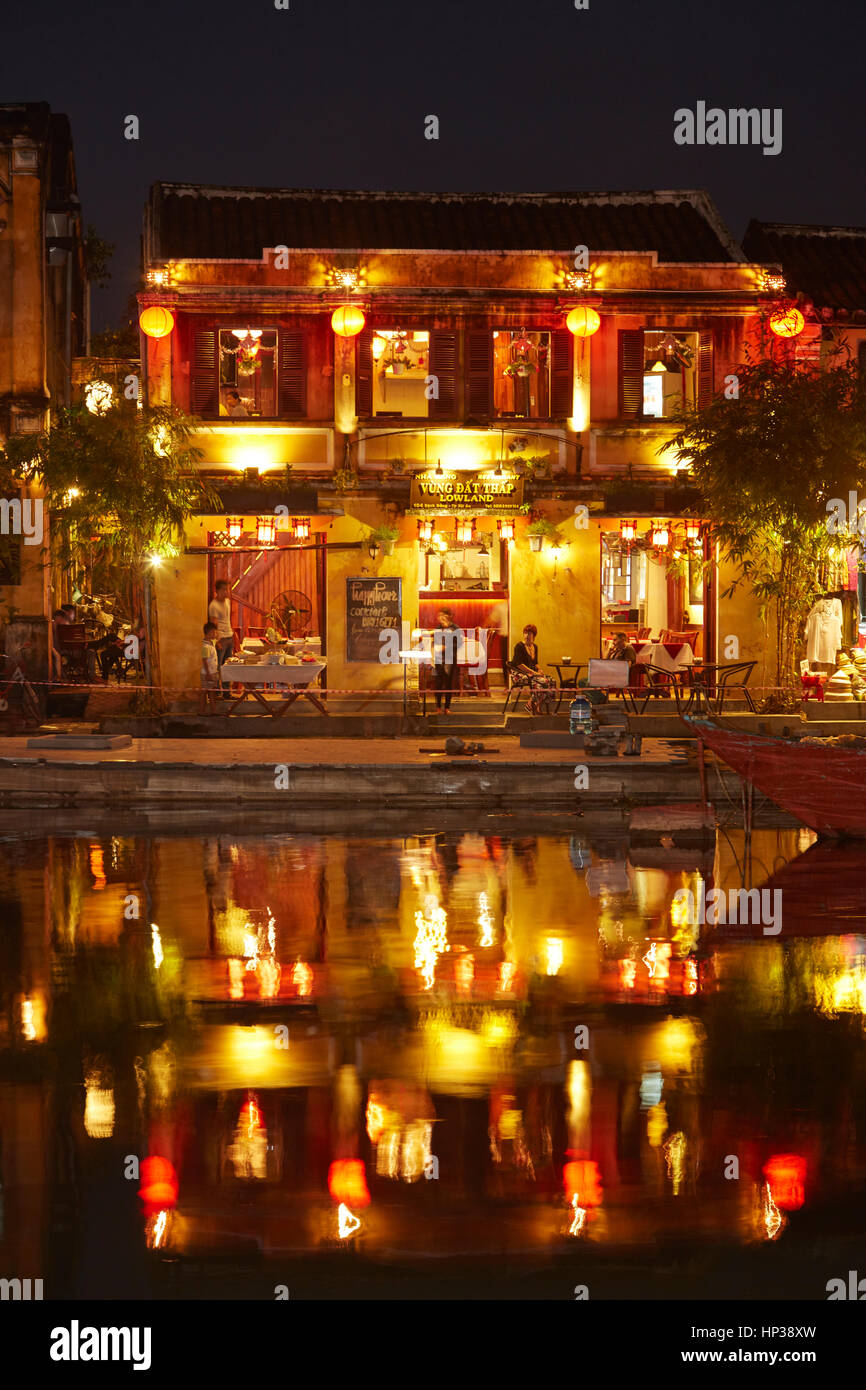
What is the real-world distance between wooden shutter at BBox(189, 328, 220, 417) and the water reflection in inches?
612

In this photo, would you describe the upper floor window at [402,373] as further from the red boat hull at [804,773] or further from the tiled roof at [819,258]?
the red boat hull at [804,773]

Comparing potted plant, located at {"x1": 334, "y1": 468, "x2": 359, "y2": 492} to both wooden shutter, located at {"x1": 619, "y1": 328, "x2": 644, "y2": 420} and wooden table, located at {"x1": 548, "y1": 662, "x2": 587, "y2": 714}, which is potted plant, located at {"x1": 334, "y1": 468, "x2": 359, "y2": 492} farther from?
wooden shutter, located at {"x1": 619, "y1": 328, "x2": 644, "y2": 420}

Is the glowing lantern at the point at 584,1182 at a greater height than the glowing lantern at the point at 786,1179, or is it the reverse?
the glowing lantern at the point at 584,1182

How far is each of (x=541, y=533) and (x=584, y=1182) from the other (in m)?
21.3

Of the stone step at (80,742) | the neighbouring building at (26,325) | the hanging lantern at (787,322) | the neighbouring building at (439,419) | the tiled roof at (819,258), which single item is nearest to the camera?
the stone step at (80,742)

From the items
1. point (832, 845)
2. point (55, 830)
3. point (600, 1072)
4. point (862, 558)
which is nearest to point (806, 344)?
point (862, 558)

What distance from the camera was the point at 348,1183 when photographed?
6504mm

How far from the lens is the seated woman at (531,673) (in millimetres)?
25641

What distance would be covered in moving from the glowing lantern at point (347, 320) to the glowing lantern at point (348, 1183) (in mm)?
21742

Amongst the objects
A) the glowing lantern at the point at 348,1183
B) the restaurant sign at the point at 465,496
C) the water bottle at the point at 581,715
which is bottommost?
the glowing lantern at the point at 348,1183

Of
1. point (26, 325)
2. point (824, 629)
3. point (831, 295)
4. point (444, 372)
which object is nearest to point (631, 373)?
point (444, 372)

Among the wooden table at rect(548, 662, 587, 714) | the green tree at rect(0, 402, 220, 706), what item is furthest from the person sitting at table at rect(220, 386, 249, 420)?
the wooden table at rect(548, 662, 587, 714)

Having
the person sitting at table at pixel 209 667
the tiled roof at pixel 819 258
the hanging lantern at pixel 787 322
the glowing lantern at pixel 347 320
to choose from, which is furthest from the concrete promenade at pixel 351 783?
the tiled roof at pixel 819 258

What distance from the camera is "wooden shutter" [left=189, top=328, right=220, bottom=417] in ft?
91.3
